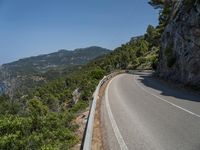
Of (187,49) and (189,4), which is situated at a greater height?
(189,4)

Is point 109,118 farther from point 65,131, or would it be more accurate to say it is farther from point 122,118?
point 65,131

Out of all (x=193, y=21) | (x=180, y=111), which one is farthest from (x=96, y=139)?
(x=193, y=21)

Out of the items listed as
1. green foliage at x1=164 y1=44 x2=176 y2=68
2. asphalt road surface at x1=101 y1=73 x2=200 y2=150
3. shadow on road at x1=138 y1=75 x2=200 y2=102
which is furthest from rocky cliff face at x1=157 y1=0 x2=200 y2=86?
asphalt road surface at x1=101 y1=73 x2=200 y2=150

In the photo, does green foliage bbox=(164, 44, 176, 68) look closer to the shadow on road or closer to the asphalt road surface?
the shadow on road

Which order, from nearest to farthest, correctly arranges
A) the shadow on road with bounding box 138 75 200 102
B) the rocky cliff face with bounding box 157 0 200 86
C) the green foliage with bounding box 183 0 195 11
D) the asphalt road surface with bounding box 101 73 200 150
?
the asphalt road surface with bounding box 101 73 200 150 → the shadow on road with bounding box 138 75 200 102 → the rocky cliff face with bounding box 157 0 200 86 → the green foliage with bounding box 183 0 195 11

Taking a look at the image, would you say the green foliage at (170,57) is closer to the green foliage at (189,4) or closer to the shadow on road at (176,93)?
the shadow on road at (176,93)

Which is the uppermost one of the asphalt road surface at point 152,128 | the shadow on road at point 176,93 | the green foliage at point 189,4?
the green foliage at point 189,4

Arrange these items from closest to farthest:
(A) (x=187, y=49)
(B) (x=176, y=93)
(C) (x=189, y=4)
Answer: (B) (x=176, y=93)
(A) (x=187, y=49)
(C) (x=189, y=4)

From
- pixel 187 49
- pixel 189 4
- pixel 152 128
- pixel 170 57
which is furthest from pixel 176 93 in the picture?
pixel 170 57

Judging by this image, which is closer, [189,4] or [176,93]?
[176,93]

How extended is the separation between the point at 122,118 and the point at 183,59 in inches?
656

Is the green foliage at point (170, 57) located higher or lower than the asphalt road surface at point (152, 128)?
higher

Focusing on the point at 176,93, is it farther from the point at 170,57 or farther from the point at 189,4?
the point at 170,57

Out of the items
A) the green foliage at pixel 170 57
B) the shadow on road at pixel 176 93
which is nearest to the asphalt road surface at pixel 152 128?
the shadow on road at pixel 176 93
